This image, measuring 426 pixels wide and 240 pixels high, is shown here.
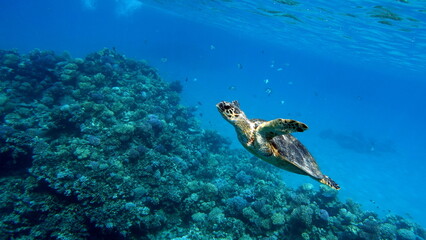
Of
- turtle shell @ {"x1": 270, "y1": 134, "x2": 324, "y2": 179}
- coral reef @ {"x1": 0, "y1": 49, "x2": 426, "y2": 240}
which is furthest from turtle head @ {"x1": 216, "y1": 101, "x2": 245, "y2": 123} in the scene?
coral reef @ {"x1": 0, "y1": 49, "x2": 426, "y2": 240}

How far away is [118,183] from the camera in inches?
313

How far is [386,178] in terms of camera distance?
27.2m

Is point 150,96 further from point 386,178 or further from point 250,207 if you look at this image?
point 386,178

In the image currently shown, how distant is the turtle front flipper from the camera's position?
3.06m

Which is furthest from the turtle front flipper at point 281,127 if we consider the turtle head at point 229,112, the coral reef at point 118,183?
the coral reef at point 118,183

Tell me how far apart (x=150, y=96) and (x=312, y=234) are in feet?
42.9

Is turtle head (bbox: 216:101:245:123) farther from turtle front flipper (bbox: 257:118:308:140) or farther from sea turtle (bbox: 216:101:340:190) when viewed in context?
turtle front flipper (bbox: 257:118:308:140)

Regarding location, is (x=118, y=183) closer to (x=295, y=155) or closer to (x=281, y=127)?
(x=295, y=155)

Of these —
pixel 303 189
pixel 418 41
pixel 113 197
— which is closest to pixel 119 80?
pixel 113 197

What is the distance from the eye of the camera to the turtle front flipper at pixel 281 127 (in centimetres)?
306

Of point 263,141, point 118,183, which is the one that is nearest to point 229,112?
point 263,141

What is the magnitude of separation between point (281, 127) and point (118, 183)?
267 inches

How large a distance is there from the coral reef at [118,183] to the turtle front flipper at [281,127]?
17.8ft

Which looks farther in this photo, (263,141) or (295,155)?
(295,155)
